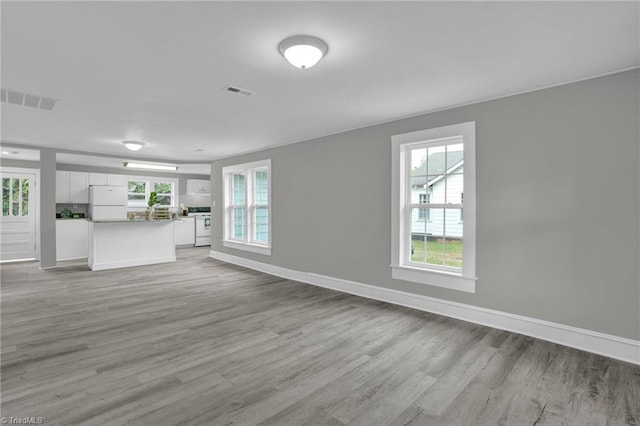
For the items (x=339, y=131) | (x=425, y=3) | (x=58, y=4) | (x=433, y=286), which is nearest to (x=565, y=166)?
(x=433, y=286)

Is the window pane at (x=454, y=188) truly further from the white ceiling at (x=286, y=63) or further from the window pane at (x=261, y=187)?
the window pane at (x=261, y=187)

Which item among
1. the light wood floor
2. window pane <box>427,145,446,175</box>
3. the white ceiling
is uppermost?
the white ceiling

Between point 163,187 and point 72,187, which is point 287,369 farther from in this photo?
point 163,187

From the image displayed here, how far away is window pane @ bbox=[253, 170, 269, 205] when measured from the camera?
6.85 metres

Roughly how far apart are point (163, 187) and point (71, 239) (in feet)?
10.0

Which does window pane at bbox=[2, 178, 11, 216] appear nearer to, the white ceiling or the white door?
the white door

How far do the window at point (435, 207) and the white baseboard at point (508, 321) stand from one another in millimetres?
248

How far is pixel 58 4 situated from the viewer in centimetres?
188

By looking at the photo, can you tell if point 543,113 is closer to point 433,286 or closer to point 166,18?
point 433,286

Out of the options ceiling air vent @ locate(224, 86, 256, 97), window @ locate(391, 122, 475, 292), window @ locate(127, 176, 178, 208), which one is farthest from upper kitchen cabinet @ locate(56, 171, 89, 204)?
window @ locate(391, 122, 475, 292)

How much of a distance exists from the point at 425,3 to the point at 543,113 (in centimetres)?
203

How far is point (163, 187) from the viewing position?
33.5ft

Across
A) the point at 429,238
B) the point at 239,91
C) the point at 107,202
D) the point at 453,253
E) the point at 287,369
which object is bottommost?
the point at 287,369

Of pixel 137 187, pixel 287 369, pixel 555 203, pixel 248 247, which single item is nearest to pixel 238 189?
pixel 248 247
